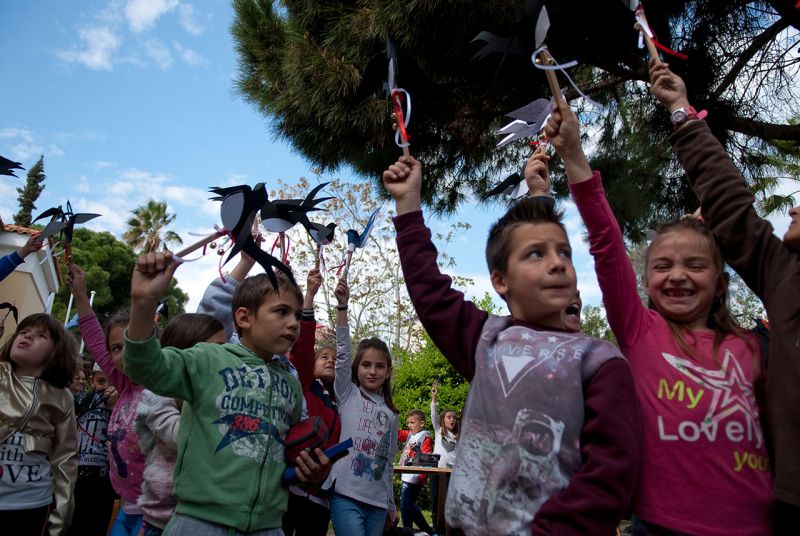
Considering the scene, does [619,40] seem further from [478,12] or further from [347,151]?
[347,151]

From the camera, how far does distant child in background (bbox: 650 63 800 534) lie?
130cm

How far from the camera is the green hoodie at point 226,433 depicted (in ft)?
6.12

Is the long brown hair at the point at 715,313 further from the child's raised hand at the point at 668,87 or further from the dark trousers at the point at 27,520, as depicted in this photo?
the dark trousers at the point at 27,520

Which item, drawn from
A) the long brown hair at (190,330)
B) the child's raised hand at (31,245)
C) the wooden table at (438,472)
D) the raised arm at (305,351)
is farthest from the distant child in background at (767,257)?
the wooden table at (438,472)

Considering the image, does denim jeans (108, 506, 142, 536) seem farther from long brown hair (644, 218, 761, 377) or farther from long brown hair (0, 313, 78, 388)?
long brown hair (644, 218, 761, 377)

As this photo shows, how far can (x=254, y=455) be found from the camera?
1970 millimetres

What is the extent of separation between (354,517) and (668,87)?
266cm

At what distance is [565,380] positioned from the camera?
129cm

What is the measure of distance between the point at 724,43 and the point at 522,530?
15.9ft

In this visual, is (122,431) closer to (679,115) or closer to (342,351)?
(342,351)

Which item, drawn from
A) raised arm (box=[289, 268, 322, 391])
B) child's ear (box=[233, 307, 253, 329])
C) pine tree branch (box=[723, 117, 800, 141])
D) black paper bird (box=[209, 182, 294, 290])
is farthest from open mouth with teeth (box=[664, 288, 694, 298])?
pine tree branch (box=[723, 117, 800, 141])

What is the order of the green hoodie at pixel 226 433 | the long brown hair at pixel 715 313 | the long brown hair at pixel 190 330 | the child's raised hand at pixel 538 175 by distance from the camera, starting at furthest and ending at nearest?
the long brown hair at pixel 190 330, the child's raised hand at pixel 538 175, the green hoodie at pixel 226 433, the long brown hair at pixel 715 313

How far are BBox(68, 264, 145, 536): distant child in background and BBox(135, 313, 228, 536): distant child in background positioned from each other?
26 centimetres

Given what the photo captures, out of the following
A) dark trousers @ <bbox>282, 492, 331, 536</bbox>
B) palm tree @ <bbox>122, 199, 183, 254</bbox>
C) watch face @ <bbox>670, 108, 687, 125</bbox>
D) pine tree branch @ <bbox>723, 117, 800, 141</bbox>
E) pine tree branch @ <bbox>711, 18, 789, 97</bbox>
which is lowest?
dark trousers @ <bbox>282, 492, 331, 536</bbox>
